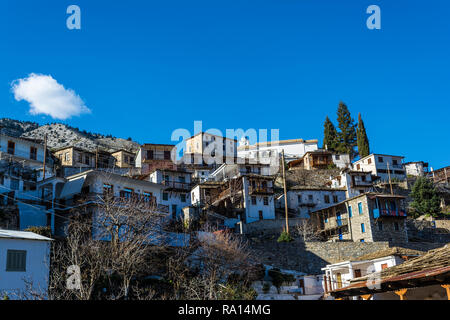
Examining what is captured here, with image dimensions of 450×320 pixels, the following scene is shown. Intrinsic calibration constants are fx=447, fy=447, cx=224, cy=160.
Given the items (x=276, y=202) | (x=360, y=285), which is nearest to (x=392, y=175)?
(x=276, y=202)

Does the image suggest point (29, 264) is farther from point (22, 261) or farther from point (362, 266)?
point (362, 266)

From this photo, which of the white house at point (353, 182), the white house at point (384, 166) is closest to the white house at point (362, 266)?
the white house at point (353, 182)

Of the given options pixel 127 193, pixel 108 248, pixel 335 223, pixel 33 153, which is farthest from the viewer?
pixel 33 153

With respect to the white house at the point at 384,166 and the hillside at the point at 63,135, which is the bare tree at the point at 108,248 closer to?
the white house at the point at 384,166

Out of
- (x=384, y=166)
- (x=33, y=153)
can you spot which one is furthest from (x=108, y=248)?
(x=384, y=166)

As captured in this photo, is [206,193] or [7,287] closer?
[7,287]

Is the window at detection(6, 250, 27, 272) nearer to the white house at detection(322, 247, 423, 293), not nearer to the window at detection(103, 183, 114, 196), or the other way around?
the window at detection(103, 183, 114, 196)

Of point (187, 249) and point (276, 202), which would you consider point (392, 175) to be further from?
point (187, 249)

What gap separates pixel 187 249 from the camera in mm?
34969

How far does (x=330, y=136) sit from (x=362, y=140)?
28.4 feet

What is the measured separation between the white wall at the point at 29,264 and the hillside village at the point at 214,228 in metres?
0.07

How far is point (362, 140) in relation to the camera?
287 ft

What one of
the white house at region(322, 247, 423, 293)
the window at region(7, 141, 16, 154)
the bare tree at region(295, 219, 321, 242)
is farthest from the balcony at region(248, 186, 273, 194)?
the window at region(7, 141, 16, 154)
